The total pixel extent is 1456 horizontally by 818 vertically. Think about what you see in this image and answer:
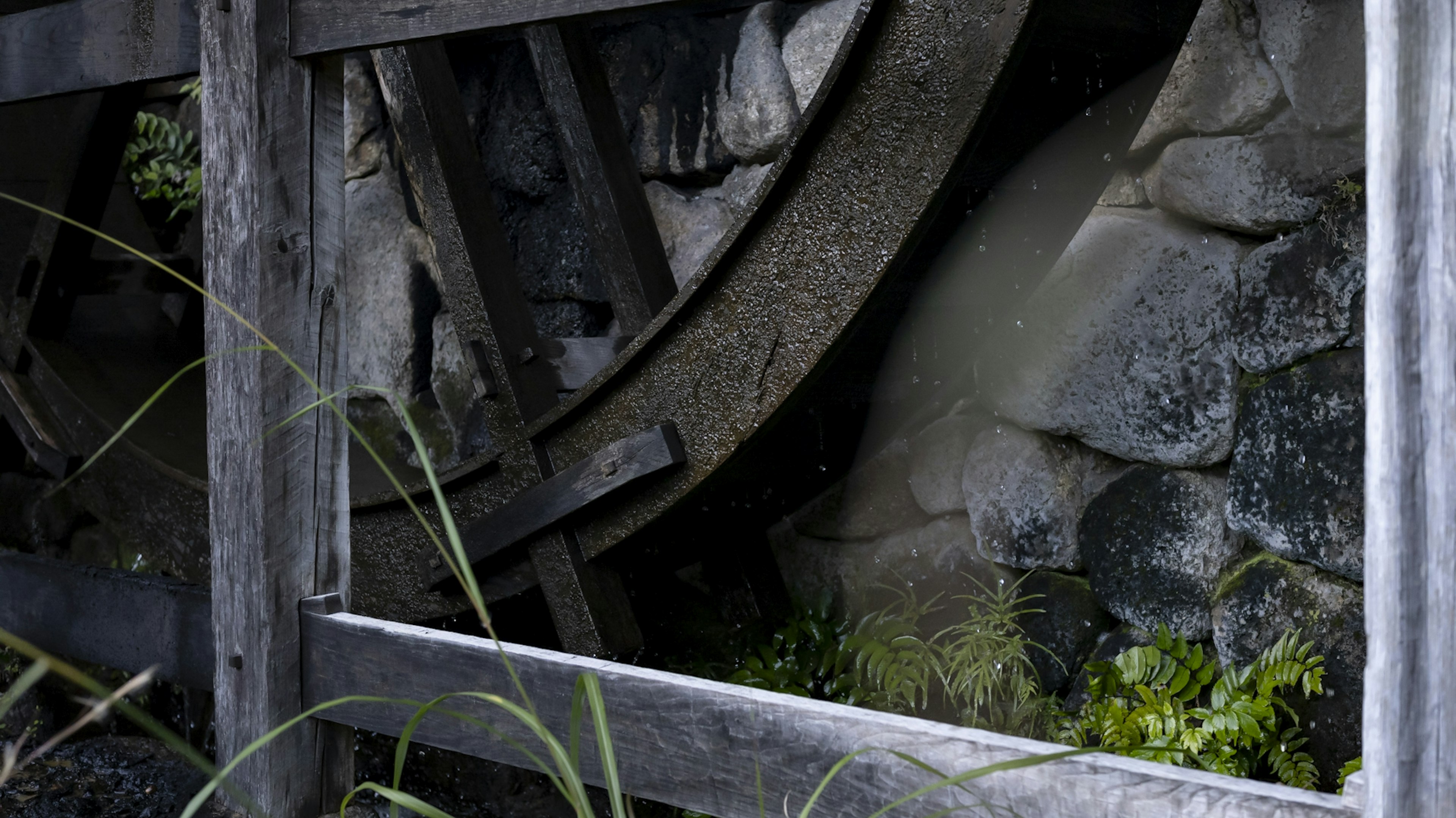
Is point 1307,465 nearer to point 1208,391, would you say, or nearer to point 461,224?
point 1208,391

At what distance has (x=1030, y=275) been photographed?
212 cm

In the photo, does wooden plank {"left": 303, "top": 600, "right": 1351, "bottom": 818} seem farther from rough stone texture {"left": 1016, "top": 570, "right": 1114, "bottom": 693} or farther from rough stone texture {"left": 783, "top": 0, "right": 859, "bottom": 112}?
rough stone texture {"left": 783, "top": 0, "right": 859, "bottom": 112}

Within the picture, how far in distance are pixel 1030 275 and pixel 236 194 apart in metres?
1.46

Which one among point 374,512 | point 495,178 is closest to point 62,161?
point 495,178

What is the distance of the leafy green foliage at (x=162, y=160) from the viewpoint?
13.4 ft

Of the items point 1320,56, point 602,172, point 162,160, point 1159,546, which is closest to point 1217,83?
point 1320,56

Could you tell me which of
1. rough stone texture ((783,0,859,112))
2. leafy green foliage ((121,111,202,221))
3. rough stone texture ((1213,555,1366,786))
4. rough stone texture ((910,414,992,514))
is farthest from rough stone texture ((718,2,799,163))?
leafy green foliage ((121,111,202,221))

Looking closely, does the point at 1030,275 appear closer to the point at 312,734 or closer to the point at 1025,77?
the point at 1025,77

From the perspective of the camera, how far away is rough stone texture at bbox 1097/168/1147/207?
2174mm

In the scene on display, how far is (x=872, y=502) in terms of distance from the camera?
269cm

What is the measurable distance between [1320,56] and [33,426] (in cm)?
Result: 349

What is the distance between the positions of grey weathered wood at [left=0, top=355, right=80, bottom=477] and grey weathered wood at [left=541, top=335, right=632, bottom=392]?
63.2 inches

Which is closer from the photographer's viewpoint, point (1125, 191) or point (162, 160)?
point (1125, 191)

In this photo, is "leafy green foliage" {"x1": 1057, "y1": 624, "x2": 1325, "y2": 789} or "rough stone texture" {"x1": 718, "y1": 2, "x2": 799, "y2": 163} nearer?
"leafy green foliage" {"x1": 1057, "y1": 624, "x2": 1325, "y2": 789}
